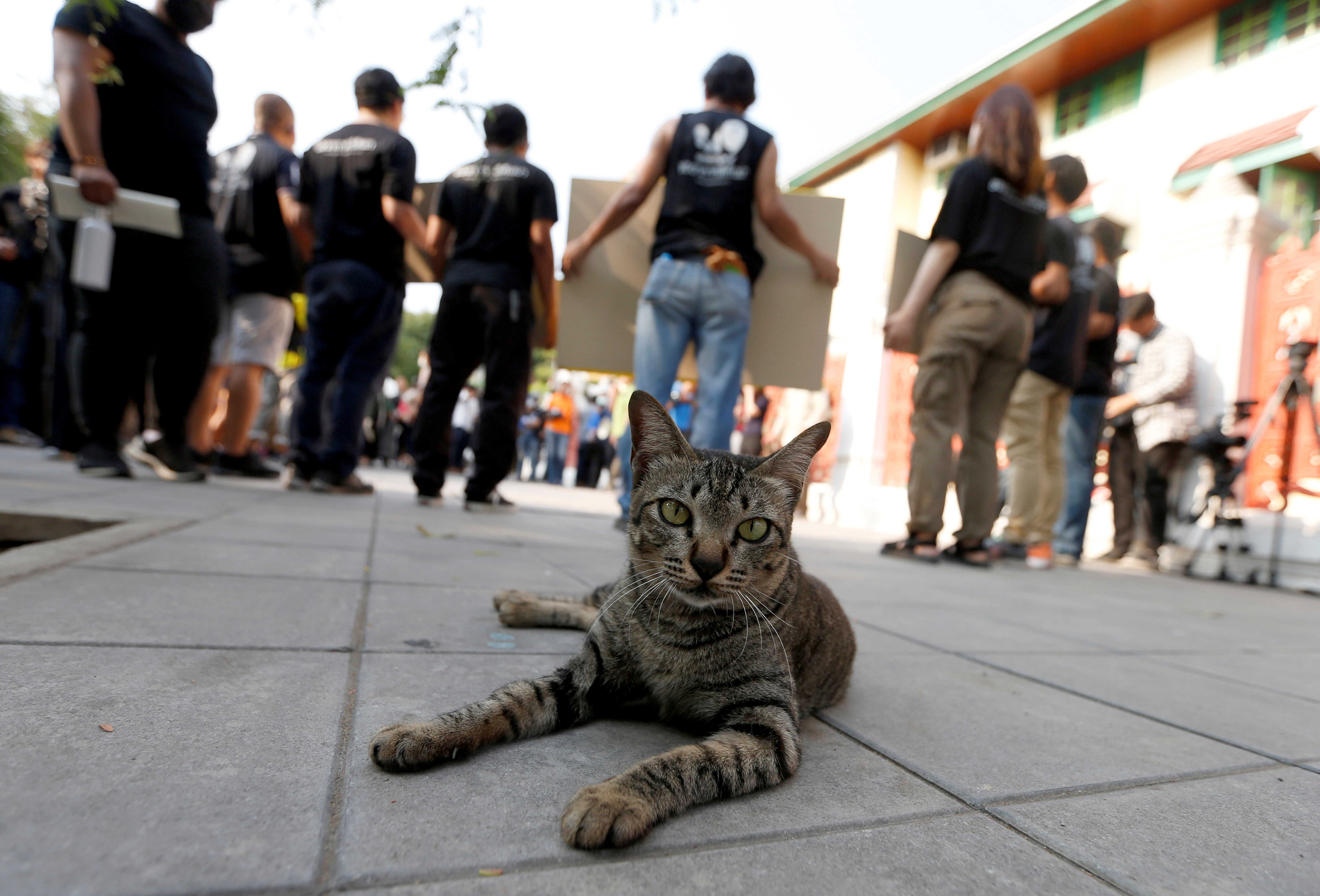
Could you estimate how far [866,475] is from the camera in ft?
36.2

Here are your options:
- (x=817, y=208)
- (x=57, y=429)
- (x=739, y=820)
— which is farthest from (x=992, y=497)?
(x=57, y=429)

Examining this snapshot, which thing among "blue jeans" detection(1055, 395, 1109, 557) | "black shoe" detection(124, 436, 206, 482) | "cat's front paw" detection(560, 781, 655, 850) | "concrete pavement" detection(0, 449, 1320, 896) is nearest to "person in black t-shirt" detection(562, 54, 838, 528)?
"concrete pavement" detection(0, 449, 1320, 896)

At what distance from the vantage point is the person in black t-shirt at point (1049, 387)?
5.61m

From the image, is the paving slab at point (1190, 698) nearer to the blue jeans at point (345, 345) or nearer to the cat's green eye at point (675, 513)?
the cat's green eye at point (675, 513)

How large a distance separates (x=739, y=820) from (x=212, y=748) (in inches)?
33.5

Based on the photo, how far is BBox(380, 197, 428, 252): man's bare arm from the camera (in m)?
4.95

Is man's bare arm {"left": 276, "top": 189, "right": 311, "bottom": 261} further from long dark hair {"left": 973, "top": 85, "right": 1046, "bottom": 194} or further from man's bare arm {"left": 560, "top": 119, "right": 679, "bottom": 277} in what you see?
long dark hair {"left": 973, "top": 85, "right": 1046, "bottom": 194}

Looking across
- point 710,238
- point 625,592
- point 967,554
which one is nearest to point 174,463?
point 710,238

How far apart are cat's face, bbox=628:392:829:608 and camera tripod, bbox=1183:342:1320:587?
20.7ft

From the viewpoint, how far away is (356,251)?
16.8 ft

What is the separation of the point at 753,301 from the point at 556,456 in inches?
399

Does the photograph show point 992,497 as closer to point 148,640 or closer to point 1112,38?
point 148,640

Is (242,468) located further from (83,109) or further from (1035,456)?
(1035,456)

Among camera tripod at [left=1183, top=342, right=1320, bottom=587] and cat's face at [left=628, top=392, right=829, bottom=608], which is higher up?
camera tripod at [left=1183, top=342, right=1320, bottom=587]
